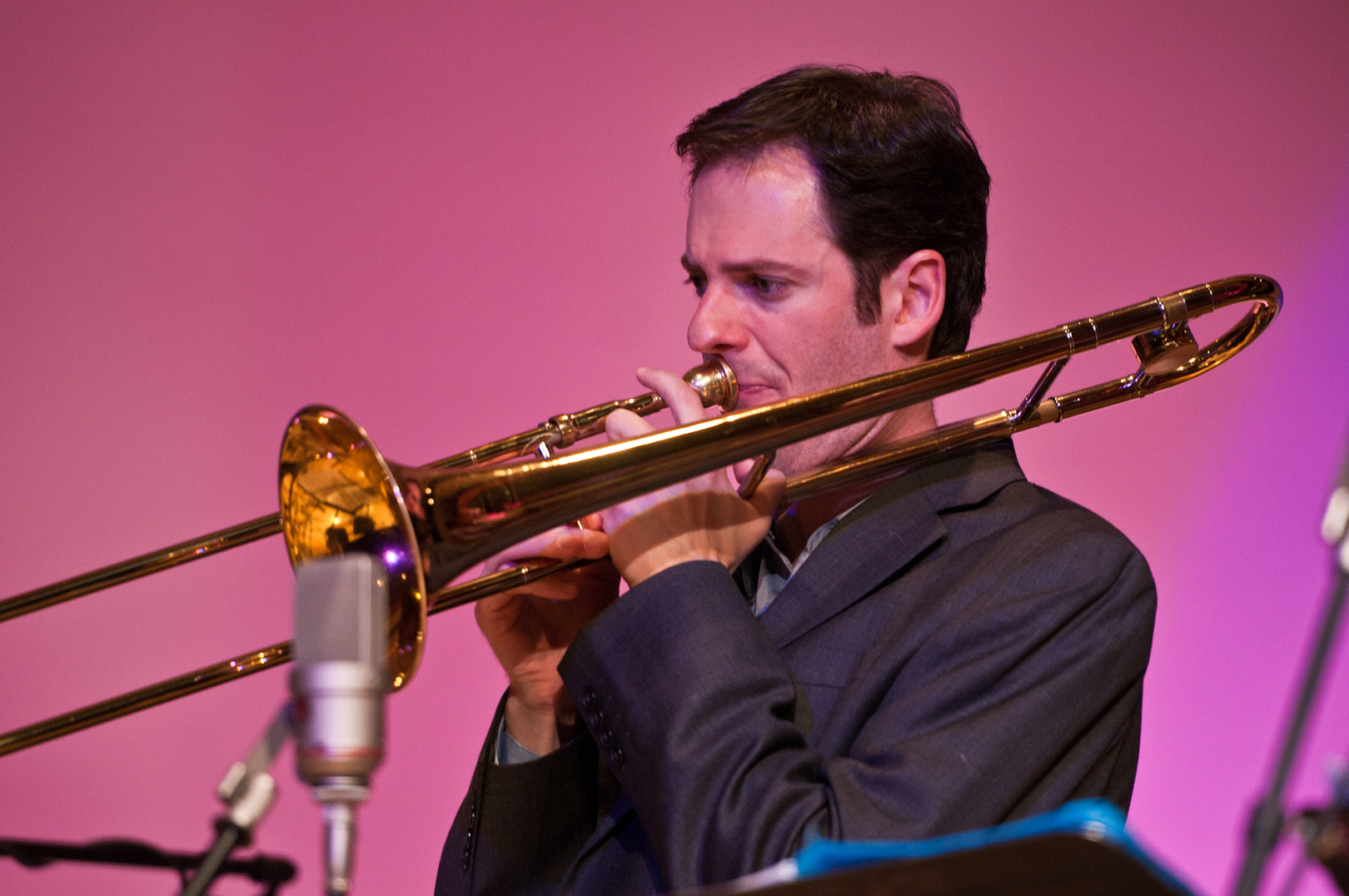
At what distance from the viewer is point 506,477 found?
4.77 feet

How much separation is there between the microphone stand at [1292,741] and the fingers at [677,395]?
0.86 m

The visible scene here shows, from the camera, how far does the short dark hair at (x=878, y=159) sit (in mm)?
1947

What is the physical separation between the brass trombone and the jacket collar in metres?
0.06

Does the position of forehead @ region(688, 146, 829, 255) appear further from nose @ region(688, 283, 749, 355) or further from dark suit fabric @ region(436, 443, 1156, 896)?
dark suit fabric @ region(436, 443, 1156, 896)

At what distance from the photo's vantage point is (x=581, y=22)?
3143 millimetres

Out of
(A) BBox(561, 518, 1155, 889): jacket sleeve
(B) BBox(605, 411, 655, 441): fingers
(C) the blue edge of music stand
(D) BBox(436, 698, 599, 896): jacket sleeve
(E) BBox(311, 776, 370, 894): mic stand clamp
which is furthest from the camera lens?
(D) BBox(436, 698, 599, 896): jacket sleeve

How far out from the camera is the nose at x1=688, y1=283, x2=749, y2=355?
6.16 ft

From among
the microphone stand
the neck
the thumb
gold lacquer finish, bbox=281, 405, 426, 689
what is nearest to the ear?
the neck

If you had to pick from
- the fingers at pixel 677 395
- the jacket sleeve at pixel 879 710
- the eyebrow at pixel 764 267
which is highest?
the eyebrow at pixel 764 267

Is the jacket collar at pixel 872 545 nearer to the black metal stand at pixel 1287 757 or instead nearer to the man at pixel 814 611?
the man at pixel 814 611

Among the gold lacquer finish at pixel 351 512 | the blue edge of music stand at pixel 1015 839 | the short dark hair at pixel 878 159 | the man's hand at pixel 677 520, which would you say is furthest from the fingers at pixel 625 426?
the blue edge of music stand at pixel 1015 839

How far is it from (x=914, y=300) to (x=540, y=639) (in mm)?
778

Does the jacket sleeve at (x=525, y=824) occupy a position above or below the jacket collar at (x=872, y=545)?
below

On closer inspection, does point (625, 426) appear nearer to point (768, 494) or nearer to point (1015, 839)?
point (768, 494)
